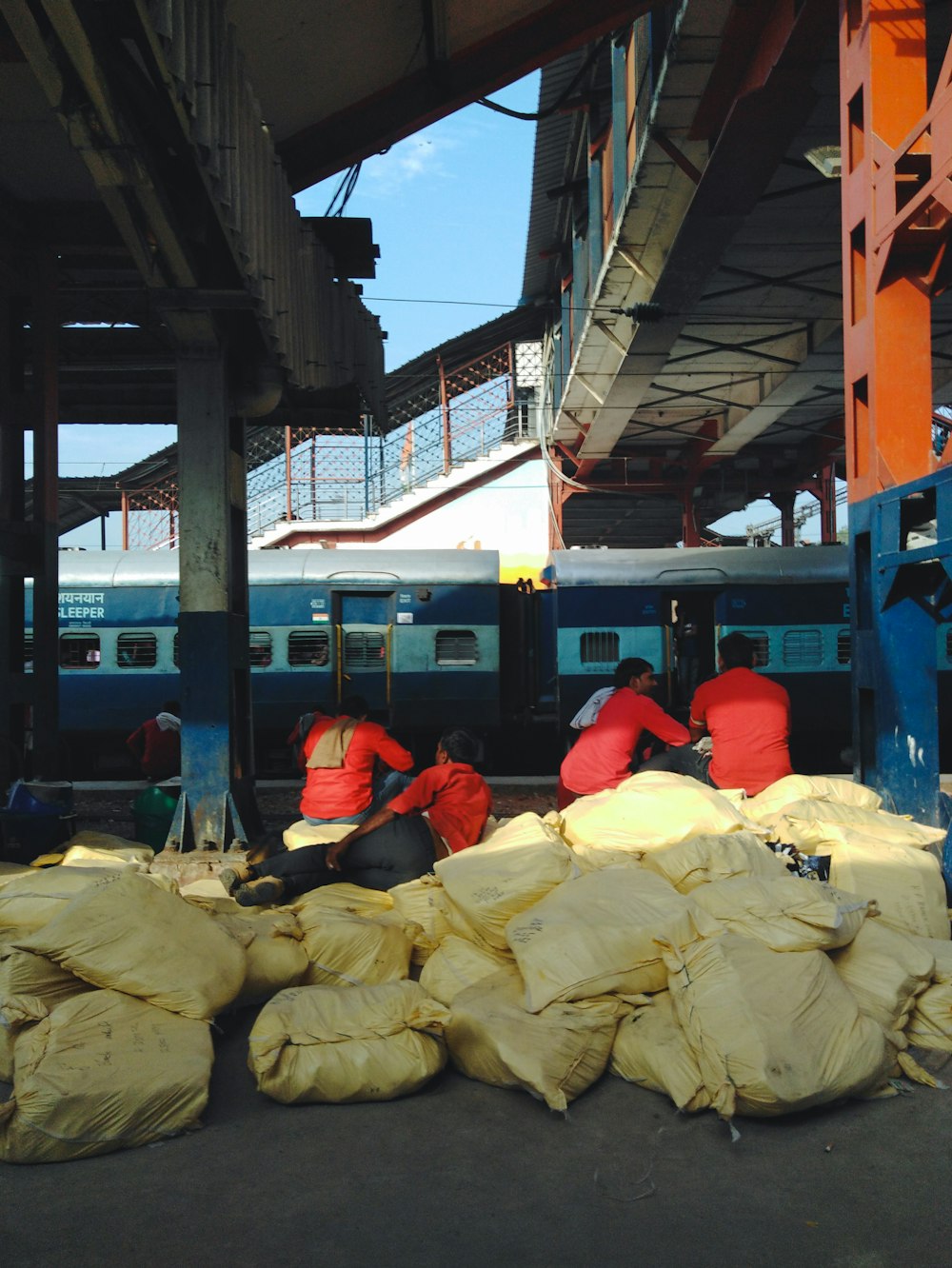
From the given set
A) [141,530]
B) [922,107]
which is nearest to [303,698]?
[922,107]

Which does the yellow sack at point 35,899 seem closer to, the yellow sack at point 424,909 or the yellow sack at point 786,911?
the yellow sack at point 424,909

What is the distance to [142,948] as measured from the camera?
3789 millimetres

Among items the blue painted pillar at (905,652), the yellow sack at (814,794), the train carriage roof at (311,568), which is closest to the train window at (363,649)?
the train carriage roof at (311,568)

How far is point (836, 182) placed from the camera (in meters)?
10.6

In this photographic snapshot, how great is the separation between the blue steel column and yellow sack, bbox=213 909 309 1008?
262cm

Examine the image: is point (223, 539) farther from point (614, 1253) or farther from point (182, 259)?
point (614, 1253)

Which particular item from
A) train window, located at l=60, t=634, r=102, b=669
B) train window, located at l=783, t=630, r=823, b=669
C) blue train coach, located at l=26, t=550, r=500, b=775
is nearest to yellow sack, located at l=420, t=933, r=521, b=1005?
blue train coach, located at l=26, t=550, r=500, b=775

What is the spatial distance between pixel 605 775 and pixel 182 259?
→ 13.9 feet

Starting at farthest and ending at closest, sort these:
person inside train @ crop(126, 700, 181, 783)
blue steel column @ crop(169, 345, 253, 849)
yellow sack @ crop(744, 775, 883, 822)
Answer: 1. person inside train @ crop(126, 700, 181, 783)
2. blue steel column @ crop(169, 345, 253, 849)
3. yellow sack @ crop(744, 775, 883, 822)

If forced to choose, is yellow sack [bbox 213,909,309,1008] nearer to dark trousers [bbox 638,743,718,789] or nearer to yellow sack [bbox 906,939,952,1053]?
yellow sack [bbox 906,939,952,1053]

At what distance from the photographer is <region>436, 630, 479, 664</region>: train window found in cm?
1368

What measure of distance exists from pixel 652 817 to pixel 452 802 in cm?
119

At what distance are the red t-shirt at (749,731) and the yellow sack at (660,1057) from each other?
9.25 ft

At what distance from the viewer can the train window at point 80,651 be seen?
13.6 metres
